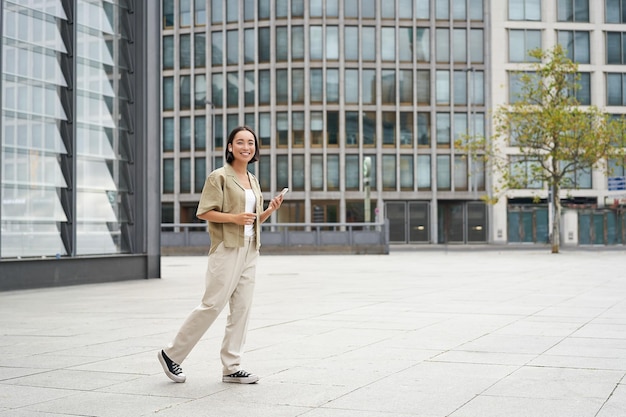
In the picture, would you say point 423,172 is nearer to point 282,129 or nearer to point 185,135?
point 282,129

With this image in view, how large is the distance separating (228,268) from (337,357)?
1.80m

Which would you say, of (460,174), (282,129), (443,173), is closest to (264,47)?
(282,129)

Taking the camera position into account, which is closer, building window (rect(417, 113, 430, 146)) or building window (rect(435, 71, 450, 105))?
building window (rect(417, 113, 430, 146))

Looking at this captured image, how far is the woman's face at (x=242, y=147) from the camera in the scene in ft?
20.9

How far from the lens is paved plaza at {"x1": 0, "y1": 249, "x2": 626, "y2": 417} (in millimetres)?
5500

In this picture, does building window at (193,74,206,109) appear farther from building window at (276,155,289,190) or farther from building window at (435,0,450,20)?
building window at (435,0,450,20)

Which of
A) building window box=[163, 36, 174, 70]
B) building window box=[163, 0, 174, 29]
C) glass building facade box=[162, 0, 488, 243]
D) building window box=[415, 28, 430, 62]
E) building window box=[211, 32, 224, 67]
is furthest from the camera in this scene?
building window box=[163, 0, 174, 29]

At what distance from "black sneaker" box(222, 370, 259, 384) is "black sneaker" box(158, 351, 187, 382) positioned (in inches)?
12.8

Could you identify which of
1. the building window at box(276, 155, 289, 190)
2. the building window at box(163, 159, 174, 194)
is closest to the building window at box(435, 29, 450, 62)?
the building window at box(276, 155, 289, 190)

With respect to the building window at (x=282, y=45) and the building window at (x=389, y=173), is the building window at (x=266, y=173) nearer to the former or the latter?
the building window at (x=282, y=45)

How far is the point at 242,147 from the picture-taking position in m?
6.37

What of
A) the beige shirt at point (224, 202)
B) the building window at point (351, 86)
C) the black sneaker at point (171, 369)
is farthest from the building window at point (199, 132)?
the black sneaker at point (171, 369)

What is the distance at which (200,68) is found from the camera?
6438 cm

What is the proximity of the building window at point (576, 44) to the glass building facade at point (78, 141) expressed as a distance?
162ft
